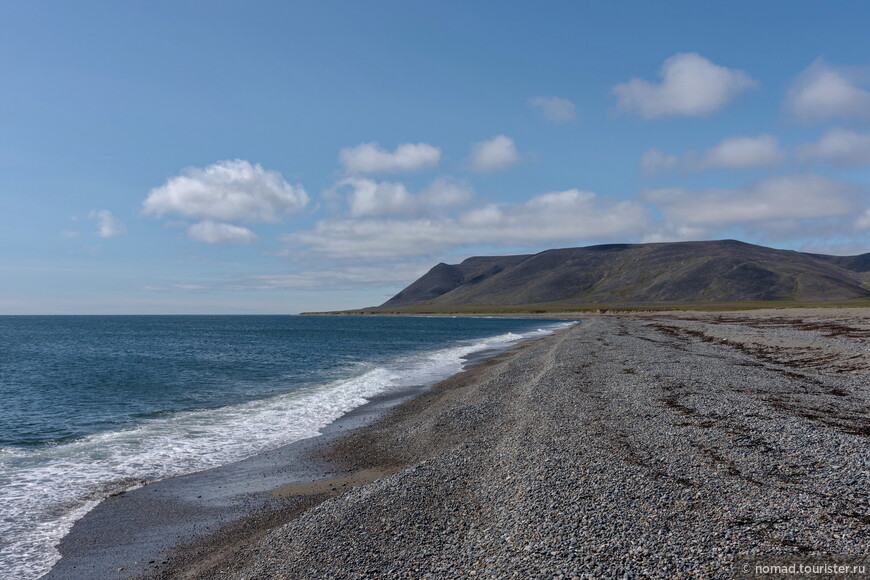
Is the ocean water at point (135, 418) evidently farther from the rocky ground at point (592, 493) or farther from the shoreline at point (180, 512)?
the rocky ground at point (592, 493)

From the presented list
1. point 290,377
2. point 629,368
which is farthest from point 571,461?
point 290,377

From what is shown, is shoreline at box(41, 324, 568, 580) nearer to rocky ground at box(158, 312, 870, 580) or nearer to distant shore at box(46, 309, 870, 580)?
distant shore at box(46, 309, 870, 580)

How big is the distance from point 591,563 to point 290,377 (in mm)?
37902

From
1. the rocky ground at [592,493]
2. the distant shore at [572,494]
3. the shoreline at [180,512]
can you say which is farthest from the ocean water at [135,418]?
the rocky ground at [592,493]

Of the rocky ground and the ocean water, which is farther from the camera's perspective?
the ocean water

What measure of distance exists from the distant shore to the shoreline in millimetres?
193

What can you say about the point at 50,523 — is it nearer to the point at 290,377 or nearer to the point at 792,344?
the point at 290,377

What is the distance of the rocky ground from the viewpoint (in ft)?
29.2

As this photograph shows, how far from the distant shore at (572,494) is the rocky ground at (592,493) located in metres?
0.05

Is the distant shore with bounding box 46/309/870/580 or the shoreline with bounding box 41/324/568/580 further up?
the distant shore with bounding box 46/309/870/580

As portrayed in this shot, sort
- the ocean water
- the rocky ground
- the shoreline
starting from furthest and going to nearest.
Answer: the ocean water < the shoreline < the rocky ground

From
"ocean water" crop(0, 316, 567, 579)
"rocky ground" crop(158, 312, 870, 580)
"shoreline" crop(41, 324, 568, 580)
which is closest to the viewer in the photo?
"rocky ground" crop(158, 312, 870, 580)

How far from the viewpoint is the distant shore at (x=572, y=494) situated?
8961 millimetres

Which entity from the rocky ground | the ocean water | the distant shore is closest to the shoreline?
the distant shore
